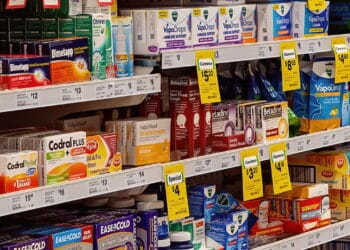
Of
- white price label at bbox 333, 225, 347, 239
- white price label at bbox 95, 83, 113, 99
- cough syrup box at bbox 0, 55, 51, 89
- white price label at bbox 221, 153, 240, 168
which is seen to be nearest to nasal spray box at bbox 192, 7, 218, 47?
white price label at bbox 221, 153, 240, 168

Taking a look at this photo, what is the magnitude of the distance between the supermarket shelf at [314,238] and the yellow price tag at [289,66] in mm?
591

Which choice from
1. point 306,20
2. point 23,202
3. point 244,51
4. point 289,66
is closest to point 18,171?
point 23,202

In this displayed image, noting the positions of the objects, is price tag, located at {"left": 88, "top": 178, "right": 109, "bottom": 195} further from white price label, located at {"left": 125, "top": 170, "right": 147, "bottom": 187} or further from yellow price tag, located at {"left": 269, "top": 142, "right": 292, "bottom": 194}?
yellow price tag, located at {"left": 269, "top": 142, "right": 292, "bottom": 194}

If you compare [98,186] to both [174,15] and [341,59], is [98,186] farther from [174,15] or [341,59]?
[341,59]

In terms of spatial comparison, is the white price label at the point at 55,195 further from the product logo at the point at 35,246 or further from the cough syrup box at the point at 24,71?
the cough syrup box at the point at 24,71

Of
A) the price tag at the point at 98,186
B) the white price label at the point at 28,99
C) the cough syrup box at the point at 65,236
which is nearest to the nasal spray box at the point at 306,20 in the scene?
the price tag at the point at 98,186

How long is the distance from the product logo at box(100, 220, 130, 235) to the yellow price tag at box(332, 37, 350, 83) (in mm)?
1359

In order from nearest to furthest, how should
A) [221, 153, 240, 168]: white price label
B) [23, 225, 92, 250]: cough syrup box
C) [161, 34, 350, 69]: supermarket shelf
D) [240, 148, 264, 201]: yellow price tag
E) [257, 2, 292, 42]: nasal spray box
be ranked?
[23, 225, 92, 250]: cough syrup box, [161, 34, 350, 69]: supermarket shelf, [221, 153, 240, 168]: white price label, [240, 148, 264, 201]: yellow price tag, [257, 2, 292, 42]: nasal spray box

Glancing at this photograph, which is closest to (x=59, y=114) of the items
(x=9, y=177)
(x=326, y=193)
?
(x=9, y=177)

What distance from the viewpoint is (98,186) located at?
309cm

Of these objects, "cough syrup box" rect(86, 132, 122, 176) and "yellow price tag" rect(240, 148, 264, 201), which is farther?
"yellow price tag" rect(240, 148, 264, 201)

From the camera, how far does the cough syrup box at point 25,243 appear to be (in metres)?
2.89

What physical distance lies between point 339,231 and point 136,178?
131 cm

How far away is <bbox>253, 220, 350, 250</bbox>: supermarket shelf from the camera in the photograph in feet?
12.8
